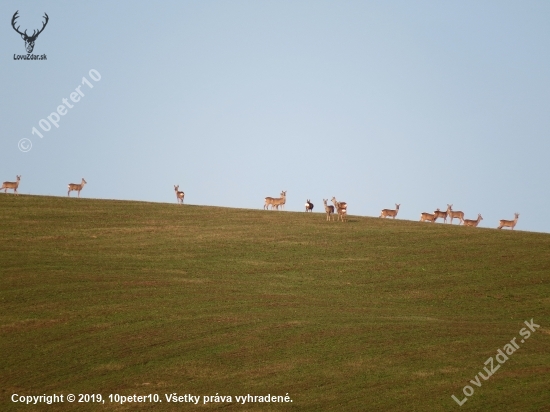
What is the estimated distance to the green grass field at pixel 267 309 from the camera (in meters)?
21.8

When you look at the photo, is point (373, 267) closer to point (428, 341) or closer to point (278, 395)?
point (428, 341)

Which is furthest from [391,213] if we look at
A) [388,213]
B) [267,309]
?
[267,309]

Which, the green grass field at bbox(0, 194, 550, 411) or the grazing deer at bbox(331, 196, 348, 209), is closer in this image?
the green grass field at bbox(0, 194, 550, 411)

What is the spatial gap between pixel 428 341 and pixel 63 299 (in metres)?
12.6

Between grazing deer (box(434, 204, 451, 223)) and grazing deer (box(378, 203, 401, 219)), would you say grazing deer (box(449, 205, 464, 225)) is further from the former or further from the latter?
grazing deer (box(378, 203, 401, 219))

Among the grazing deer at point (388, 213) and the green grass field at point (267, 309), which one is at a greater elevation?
the grazing deer at point (388, 213)

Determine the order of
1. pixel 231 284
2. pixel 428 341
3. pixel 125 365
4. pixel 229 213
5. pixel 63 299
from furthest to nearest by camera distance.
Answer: pixel 229 213 < pixel 231 284 < pixel 63 299 < pixel 428 341 < pixel 125 365

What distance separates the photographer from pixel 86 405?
20797 mm

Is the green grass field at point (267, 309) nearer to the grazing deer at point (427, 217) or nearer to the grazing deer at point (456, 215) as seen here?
the grazing deer at point (427, 217)

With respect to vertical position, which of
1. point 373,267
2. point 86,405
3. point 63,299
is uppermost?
point 373,267

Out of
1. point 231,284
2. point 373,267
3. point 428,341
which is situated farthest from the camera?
point 373,267

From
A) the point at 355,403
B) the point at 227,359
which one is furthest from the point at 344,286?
the point at 355,403

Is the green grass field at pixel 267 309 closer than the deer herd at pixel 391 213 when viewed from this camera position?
Yes

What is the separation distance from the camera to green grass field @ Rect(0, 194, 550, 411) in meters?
21.8
